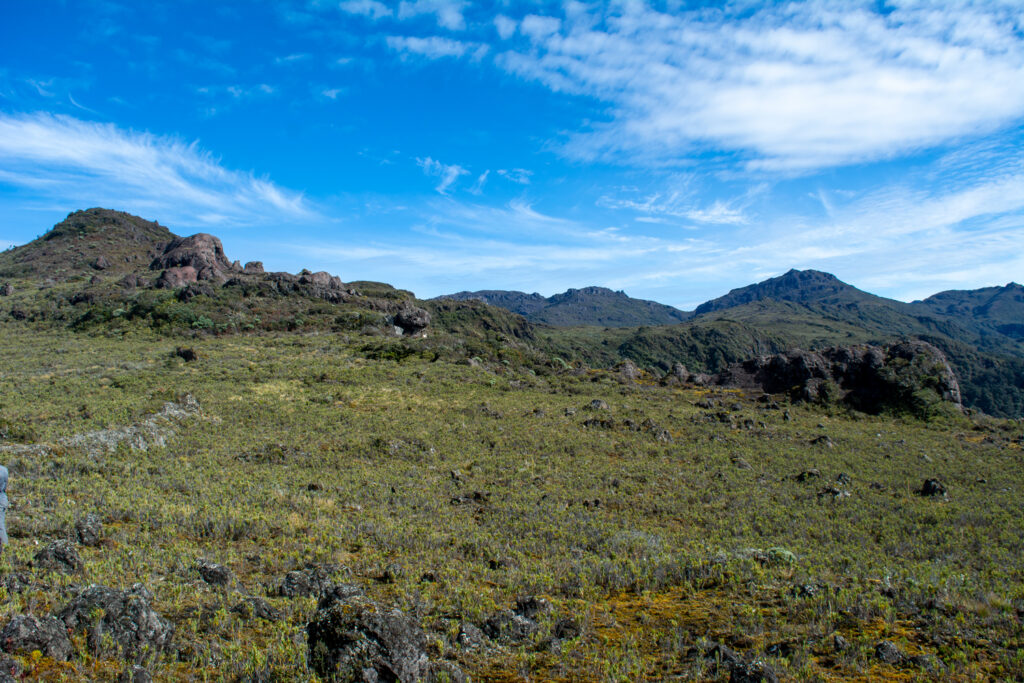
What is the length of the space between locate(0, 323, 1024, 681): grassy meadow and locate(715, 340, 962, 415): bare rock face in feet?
21.0

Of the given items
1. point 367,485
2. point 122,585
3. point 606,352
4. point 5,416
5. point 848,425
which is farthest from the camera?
point 606,352

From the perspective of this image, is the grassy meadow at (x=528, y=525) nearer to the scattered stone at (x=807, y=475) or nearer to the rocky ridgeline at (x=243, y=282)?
the scattered stone at (x=807, y=475)

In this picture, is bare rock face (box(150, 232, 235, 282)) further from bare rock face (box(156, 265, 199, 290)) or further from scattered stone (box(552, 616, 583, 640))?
scattered stone (box(552, 616, 583, 640))

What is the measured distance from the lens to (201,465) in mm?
14992

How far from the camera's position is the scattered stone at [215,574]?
7461 millimetres

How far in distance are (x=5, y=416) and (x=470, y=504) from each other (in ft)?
54.2

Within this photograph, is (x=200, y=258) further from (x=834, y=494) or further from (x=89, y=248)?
(x=834, y=494)

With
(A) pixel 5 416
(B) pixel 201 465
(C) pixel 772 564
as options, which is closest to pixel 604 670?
(C) pixel 772 564

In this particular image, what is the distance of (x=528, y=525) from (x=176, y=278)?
2502 inches

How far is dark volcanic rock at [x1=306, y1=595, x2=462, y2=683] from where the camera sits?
5.04 meters

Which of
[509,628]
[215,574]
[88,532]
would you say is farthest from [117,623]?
[509,628]

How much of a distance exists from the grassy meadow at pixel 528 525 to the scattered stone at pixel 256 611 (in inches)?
6.1

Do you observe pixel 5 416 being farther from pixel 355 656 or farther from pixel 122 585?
pixel 355 656

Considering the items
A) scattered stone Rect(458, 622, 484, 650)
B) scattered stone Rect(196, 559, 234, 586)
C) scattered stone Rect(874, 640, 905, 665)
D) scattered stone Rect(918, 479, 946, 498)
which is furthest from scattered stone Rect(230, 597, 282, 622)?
scattered stone Rect(918, 479, 946, 498)
